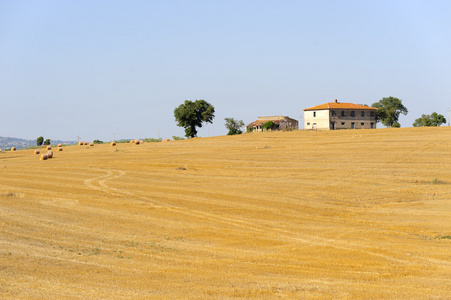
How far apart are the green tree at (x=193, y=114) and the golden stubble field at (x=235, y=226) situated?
194 ft

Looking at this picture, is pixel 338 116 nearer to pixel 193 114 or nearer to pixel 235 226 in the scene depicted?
pixel 193 114

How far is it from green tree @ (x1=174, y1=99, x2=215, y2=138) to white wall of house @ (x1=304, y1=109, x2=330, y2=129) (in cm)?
1835

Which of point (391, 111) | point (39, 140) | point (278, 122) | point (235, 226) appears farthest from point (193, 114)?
point (235, 226)

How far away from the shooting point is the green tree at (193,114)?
356 feet

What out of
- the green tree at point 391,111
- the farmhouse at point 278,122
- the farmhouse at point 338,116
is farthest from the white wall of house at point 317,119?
the green tree at point 391,111

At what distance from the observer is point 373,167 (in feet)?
133

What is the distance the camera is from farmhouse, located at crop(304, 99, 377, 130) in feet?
319

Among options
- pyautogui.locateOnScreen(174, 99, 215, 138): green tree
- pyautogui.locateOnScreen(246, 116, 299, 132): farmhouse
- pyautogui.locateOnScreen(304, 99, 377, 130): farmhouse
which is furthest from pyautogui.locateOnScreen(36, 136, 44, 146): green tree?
pyautogui.locateOnScreen(304, 99, 377, 130): farmhouse

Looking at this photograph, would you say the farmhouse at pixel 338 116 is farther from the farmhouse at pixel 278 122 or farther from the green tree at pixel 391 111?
the green tree at pixel 391 111

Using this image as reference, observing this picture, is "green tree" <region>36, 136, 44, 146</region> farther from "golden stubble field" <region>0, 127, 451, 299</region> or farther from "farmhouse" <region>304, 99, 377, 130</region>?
"golden stubble field" <region>0, 127, 451, 299</region>

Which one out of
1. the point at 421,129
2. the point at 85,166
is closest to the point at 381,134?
the point at 421,129

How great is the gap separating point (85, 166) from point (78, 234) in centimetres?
3030

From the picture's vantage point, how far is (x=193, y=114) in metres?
108

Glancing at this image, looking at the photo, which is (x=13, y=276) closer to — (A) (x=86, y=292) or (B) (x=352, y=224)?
(A) (x=86, y=292)
